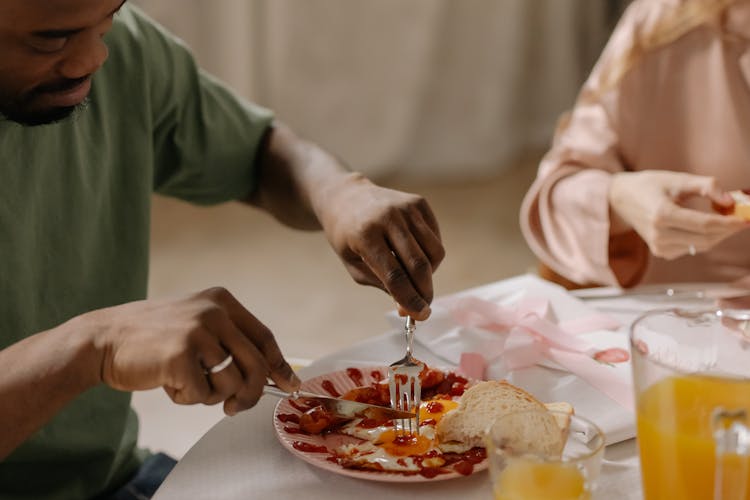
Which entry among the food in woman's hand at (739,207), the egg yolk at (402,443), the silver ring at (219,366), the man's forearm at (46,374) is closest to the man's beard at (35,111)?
the man's forearm at (46,374)

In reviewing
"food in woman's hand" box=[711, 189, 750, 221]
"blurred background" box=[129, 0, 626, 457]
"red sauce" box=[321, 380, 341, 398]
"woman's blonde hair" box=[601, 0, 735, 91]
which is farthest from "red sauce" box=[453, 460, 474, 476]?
"blurred background" box=[129, 0, 626, 457]

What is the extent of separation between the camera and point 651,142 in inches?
61.6

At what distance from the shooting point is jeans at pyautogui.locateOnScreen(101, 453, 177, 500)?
1.28 m

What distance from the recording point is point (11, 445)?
91 centimetres

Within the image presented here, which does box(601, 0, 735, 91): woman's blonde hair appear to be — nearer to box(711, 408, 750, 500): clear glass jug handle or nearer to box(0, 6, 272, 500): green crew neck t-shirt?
box(0, 6, 272, 500): green crew neck t-shirt

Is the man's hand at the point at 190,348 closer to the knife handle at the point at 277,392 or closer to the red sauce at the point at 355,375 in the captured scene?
the knife handle at the point at 277,392

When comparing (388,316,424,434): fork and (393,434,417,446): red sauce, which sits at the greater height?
(388,316,424,434): fork

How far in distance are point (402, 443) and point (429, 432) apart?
0.03 m

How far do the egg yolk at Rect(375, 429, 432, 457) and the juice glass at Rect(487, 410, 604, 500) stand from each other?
155mm

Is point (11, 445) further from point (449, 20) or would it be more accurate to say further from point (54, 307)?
point (449, 20)

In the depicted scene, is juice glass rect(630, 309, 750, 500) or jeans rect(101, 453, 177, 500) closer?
juice glass rect(630, 309, 750, 500)

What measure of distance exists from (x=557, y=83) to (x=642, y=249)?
2608mm

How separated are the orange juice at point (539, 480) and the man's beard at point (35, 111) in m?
0.60

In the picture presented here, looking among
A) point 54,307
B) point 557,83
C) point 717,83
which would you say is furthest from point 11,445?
point 557,83
